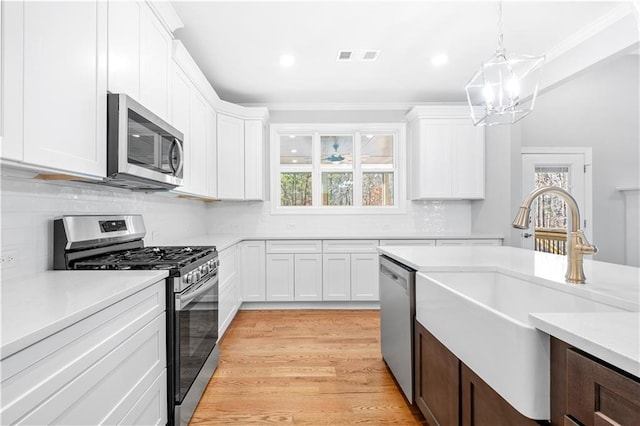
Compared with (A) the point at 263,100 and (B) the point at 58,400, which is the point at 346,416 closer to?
(B) the point at 58,400

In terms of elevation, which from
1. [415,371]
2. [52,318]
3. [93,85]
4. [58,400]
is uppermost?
[93,85]

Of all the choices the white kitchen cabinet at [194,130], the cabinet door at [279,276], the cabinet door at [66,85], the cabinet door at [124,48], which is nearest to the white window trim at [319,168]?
the cabinet door at [279,276]

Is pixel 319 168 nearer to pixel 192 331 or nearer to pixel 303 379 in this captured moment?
pixel 303 379

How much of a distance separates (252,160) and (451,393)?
11.3 ft

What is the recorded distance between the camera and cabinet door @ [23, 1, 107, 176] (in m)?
1.21

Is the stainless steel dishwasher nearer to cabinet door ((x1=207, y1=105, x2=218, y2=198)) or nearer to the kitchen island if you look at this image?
the kitchen island

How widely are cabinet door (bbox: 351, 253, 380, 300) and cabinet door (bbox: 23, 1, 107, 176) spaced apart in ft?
9.96

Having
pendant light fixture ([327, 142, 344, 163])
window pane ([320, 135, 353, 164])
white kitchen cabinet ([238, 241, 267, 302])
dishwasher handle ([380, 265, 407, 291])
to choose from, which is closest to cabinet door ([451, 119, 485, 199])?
window pane ([320, 135, 353, 164])

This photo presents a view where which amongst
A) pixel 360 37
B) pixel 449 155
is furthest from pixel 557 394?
pixel 449 155

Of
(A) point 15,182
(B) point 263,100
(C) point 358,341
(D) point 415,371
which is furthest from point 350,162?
(A) point 15,182

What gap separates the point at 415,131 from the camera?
14.7 ft

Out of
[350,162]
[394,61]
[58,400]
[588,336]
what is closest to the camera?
[588,336]

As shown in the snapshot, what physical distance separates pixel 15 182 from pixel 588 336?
211cm

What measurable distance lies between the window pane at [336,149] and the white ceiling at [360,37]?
31.9 inches
